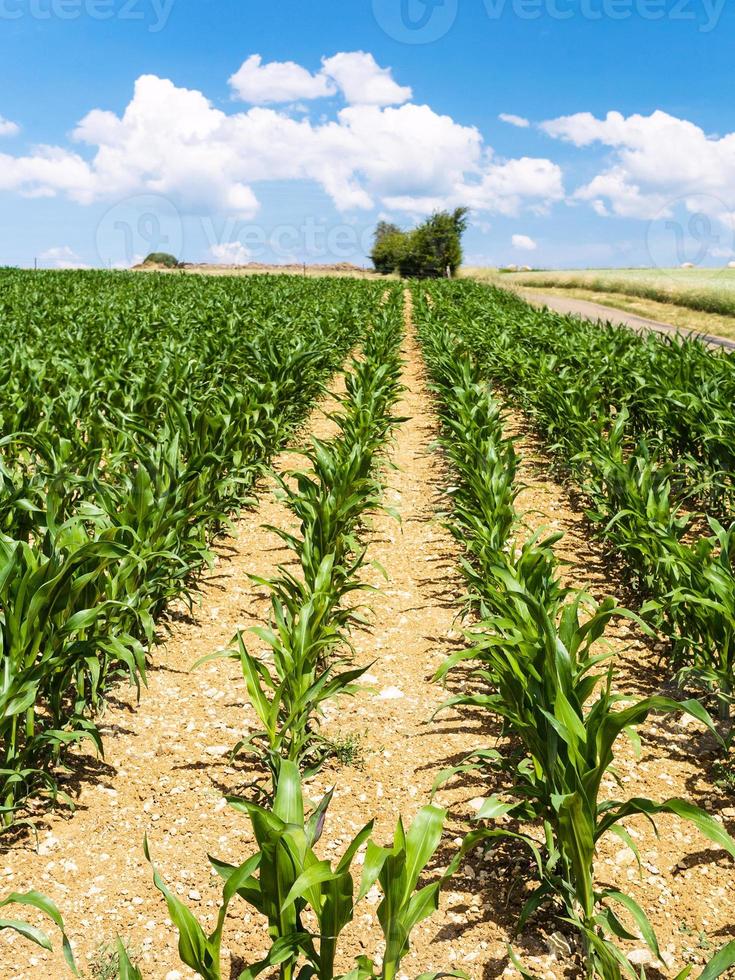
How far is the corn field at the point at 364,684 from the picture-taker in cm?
209

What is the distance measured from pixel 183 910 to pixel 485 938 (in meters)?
1.03

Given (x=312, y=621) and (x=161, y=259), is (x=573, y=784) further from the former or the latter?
(x=161, y=259)

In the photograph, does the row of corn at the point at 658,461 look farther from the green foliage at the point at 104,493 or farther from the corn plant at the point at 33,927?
the corn plant at the point at 33,927

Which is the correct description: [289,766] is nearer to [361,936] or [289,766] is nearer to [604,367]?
[361,936]

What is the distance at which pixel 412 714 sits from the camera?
3.65 meters

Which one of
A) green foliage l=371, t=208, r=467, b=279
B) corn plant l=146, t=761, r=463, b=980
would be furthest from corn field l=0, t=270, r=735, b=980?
green foliage l=371, t=208, r=467, b=279

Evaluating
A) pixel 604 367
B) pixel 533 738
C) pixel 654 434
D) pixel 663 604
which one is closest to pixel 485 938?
pixel 533 738

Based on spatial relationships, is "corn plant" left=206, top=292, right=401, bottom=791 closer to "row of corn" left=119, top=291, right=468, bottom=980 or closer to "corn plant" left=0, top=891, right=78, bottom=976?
"row of corn" left=119, top=291, right=468, bottom=980

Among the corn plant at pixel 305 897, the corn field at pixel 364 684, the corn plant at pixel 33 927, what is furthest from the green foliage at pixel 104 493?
the corn plant at pixel 305 897

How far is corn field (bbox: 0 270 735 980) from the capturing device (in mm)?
2092

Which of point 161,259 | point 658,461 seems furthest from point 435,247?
point 658,461

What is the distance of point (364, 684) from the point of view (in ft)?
Answer: 13.0

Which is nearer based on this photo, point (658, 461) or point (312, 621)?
point (312, 621)

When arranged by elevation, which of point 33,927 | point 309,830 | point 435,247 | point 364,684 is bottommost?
point 364,684
